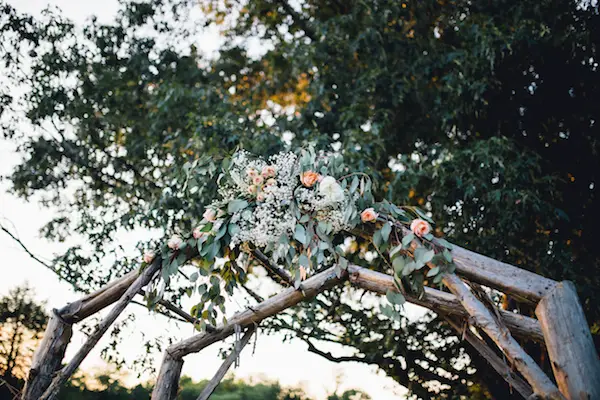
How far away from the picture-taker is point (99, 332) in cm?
215

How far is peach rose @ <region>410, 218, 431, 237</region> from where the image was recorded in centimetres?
210

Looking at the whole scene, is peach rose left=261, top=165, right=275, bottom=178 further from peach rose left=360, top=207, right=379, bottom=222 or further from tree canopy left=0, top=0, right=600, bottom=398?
tree canopy left=0, top=0, right=600, bottom=398

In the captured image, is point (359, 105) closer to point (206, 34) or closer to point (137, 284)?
point (206, 34)

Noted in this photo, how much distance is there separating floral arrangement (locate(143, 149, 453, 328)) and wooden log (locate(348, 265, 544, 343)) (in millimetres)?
116

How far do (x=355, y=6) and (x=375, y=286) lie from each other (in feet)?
11.2

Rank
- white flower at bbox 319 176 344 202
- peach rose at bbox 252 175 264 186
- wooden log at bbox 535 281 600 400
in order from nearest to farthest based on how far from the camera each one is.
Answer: wooden log at bbox 535 281 600 400 → white flower at bbox 319 176 344 202 → peach rose at bbox 252 175 264 186

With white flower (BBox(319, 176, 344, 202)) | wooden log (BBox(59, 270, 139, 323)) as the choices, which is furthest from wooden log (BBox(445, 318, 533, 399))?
wooden log (BBox(59, 270, 139, 323))

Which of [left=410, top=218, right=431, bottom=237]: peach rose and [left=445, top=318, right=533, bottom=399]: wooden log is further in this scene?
[left=445, top=318, right=533, bottom=399]: wooden log

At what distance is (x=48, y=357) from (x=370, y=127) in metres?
3.20

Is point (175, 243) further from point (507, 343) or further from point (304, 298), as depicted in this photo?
point (507, 343)

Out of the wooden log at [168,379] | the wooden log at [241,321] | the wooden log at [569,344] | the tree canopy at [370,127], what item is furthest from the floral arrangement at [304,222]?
the tree canopy at [370,127]

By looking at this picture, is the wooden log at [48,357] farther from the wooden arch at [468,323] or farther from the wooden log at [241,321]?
Answer: the wooden log at [241,321]

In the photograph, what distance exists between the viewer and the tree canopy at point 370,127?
14.4 ft

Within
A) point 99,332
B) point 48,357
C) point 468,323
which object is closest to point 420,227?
point 468,323
